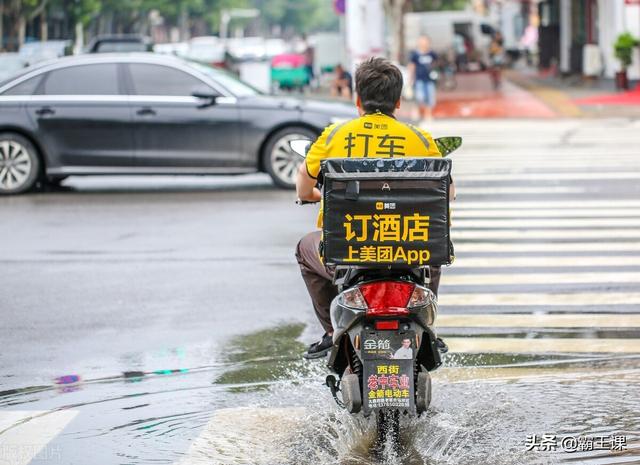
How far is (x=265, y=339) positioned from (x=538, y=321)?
1.74 meters

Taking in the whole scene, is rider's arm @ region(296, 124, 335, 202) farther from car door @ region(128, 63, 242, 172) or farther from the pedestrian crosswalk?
car door @ region(128, 63, 242, 172)

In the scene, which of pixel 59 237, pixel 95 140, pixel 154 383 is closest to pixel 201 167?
pixel 95 140

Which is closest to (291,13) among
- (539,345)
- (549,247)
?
(549,247)

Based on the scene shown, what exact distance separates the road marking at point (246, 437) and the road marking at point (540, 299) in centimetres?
310

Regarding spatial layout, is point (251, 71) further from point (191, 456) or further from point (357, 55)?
point (191, 456)

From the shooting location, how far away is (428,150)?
5941 mm

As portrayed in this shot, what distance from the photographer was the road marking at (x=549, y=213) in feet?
44.8

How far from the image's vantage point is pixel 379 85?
5.98m

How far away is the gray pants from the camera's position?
20.6 ft

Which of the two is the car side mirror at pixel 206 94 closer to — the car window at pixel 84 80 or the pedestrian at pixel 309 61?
the car window at pixel 84 80

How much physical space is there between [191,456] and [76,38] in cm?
7855

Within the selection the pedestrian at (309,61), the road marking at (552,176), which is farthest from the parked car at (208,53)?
the road marking at (552,176)

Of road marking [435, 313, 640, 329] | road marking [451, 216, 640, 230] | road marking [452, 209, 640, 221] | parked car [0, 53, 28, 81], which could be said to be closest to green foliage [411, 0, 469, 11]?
parked car [0, 53, 28, 81]

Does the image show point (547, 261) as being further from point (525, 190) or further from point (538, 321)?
point (525, 190)
